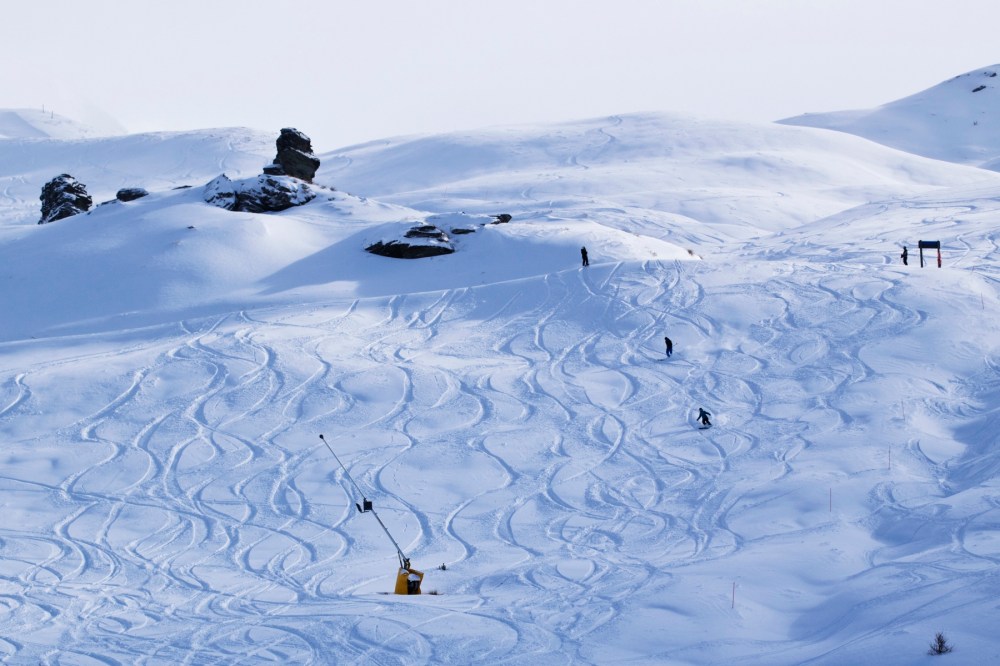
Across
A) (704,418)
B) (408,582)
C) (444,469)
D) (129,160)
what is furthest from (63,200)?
(408,582)

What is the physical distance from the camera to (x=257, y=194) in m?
42.5

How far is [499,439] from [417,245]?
1574 centimetres

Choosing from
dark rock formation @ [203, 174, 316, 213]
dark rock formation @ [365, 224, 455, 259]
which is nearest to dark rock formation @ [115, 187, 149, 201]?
dark rock formation @ [203, 174, 316, 213]

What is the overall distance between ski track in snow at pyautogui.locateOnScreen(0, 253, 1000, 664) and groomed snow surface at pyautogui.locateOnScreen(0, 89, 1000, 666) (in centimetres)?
9

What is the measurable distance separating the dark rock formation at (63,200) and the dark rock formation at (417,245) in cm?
1549

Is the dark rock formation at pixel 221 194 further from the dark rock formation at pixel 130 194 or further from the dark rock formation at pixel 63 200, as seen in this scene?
the dark rock formation at pixel 63 200

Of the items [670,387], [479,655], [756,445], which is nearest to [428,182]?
[670,387]

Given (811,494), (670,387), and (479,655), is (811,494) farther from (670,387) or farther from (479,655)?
(479,655)

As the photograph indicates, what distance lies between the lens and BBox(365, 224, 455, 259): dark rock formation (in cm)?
3838

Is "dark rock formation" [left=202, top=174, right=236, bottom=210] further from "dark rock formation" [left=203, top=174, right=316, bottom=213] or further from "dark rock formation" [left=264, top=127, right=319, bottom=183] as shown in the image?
"dark rock formation" [left=264, top=127, right=319, bottom=183]

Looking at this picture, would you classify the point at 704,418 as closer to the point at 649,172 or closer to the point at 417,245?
the point at 417,245

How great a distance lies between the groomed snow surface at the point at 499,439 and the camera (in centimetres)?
1395

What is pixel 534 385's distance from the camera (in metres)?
26.9

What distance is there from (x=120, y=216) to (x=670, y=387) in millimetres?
24406
